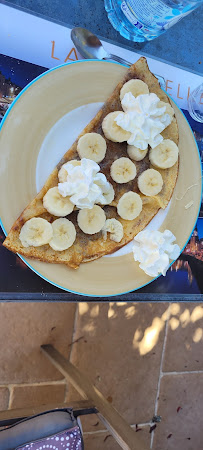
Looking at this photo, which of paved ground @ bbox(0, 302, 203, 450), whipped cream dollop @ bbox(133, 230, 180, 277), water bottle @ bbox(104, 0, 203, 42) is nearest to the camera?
water bottle @ bbox(104, 0, 203, 42)

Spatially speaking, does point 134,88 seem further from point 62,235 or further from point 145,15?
point 62,235

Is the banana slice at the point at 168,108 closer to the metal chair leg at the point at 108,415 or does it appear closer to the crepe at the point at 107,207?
the crepe at the point at 107,207

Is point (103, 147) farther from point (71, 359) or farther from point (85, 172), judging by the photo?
point (71, 359)

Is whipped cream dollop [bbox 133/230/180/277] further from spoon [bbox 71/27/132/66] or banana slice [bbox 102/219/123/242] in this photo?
spoon [bbox 71/27/132/66]

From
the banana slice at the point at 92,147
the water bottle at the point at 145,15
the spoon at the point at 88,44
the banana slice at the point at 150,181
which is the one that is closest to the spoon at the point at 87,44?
the spoon at the point at 88,44

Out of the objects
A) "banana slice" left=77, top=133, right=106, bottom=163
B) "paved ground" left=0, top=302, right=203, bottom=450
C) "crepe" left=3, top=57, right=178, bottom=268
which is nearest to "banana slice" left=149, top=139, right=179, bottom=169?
"crepe" left=3, top=57, right=178, bottom=268

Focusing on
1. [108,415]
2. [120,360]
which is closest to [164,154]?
[108,415]

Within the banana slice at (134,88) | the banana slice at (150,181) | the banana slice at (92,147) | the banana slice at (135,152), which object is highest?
the banana slice at (134,88)

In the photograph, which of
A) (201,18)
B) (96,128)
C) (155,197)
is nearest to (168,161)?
(155,197)
